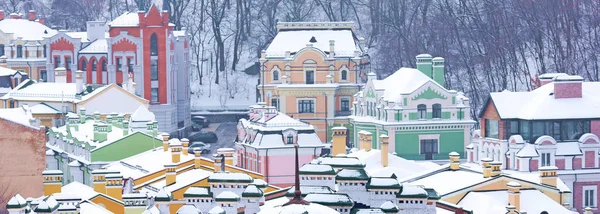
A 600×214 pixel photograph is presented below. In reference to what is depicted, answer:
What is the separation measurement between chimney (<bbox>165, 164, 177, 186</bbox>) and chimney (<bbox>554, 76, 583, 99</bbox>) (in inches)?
736

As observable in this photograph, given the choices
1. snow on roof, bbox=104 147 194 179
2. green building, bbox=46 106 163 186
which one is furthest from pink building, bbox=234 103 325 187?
snow on roof, bbox=104 147 194 179

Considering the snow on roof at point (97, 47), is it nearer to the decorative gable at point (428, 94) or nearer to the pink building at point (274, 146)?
the decorative gable at point (428, 94)

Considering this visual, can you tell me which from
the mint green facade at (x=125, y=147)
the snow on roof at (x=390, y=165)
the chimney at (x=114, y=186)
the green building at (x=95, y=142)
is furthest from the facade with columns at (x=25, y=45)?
the chimney at (x=114, y=186)

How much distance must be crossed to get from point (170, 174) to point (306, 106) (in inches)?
1360

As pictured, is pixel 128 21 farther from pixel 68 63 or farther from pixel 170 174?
pixel 170 174

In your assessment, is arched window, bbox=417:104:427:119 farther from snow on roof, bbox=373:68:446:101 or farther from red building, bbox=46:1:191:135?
red building, bbox=46:1:191:135

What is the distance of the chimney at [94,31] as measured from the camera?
10956 centimetres

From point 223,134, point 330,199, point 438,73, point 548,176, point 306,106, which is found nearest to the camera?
point 330,199

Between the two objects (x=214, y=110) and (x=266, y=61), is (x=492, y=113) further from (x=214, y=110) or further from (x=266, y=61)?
(x=214, y=110)

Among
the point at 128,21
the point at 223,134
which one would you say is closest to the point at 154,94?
the point at 128,21

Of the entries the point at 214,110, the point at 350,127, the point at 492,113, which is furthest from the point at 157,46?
the point at 492,113

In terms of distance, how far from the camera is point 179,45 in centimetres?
10912

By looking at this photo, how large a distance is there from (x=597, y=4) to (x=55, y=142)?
1228 inches

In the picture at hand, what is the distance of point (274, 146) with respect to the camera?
244ft
